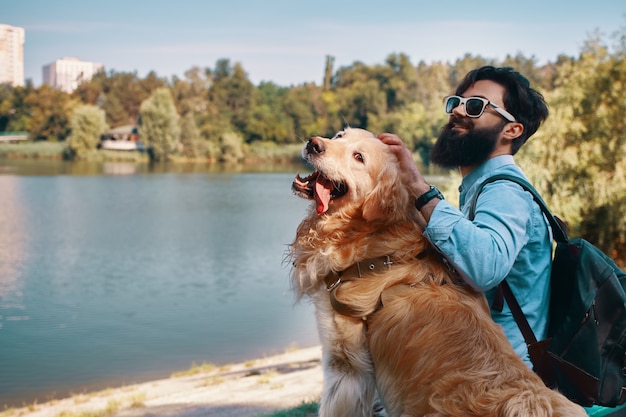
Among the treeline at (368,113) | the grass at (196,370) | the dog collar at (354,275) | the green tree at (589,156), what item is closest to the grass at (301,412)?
the dog collar at (354,275)

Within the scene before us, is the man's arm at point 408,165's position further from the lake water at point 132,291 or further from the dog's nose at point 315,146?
the lake water at point 132,291

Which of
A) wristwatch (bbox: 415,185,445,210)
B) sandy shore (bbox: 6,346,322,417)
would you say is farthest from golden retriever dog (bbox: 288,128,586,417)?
sandy shore (bbox: 6,346,322,417)

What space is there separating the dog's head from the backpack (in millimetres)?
547

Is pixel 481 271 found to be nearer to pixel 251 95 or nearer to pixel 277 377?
pixel 277 377

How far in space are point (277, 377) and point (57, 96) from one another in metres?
92.2

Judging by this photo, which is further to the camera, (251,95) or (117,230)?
(251,95)

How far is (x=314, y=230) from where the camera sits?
3504 mm

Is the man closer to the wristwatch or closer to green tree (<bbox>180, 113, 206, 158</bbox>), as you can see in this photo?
the wristwatch

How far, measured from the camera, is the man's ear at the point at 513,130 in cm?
371

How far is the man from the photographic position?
9.70 ft

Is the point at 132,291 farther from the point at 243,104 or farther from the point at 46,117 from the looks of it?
the point at 243,104

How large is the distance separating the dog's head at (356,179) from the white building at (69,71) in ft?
369

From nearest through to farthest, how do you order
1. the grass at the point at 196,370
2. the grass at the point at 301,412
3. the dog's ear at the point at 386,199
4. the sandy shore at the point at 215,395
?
1. the dog's ear at the point at 386,199
2. the grass at the point at 301,412
3. the sandy shore at the point at 215,395
4. the grass at the point at 196,370

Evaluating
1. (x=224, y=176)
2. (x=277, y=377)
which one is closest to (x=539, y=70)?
(x=224, y=176)
